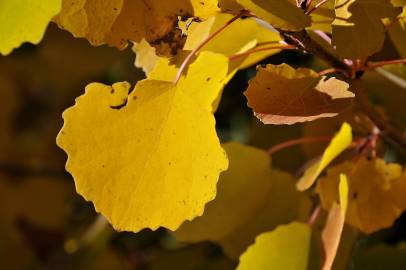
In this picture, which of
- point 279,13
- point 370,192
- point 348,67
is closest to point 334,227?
point 370,192

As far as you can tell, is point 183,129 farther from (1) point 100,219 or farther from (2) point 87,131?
(1) point 100,219

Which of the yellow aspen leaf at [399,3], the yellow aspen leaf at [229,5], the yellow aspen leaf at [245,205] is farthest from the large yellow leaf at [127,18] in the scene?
the yellow aspen leaf at [245,205]

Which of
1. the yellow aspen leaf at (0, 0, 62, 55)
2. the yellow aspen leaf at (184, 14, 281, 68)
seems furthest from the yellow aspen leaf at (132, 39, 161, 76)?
the yellow aspen leaf at (0, 0, 62, 55)

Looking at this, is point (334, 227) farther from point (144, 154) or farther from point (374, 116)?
point (144, 154)

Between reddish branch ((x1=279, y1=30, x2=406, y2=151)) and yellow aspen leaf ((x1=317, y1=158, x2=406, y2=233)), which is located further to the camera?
yellow aspen leaf ((x1=317, y1=158, x2=406, y2=233))

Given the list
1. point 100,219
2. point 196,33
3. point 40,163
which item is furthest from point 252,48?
point 40,163

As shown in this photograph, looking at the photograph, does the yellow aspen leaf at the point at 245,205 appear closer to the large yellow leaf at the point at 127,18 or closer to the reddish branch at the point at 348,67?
the reddish branch at the point at 348,67

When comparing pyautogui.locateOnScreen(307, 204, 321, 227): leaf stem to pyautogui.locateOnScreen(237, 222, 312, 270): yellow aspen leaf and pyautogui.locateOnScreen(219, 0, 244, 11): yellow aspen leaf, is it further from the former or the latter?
pyautogui.locateOnScreen(219, 0, 244, 11): yellow aspen leaf
